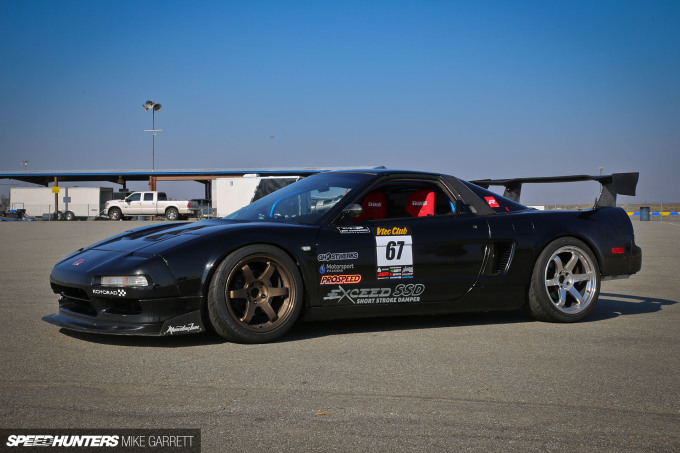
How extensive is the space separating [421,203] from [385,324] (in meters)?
1.05

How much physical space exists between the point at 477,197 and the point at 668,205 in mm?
99646

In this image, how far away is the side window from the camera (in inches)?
215

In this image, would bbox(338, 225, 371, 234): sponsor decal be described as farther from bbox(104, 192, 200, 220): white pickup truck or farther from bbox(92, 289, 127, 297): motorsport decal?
bbox(104, 192, 200, 220): white pickup truck

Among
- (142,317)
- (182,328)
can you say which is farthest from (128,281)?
(182,328)

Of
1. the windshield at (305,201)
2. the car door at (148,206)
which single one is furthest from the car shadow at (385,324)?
the car door at (148,206)

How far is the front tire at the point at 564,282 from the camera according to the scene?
5.38 metres

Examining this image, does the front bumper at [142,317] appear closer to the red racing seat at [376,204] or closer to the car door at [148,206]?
the red racing seat at [376,204]

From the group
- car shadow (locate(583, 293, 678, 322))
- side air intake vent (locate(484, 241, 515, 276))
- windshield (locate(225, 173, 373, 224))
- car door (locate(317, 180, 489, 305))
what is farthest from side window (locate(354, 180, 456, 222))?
car shadow (locate(583, 293, 678, 322))

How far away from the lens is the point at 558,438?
2.68 metres

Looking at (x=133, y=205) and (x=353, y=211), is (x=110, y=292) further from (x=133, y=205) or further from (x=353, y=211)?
(x=133, y=205)

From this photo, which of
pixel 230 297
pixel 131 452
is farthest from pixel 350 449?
pixel 230 297

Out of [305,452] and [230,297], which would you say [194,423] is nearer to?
[305,452]

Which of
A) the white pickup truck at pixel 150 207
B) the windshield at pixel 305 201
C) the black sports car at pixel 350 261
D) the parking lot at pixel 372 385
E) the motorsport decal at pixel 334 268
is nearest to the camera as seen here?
the parking lot at pixel 372 385

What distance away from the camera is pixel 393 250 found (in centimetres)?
487
